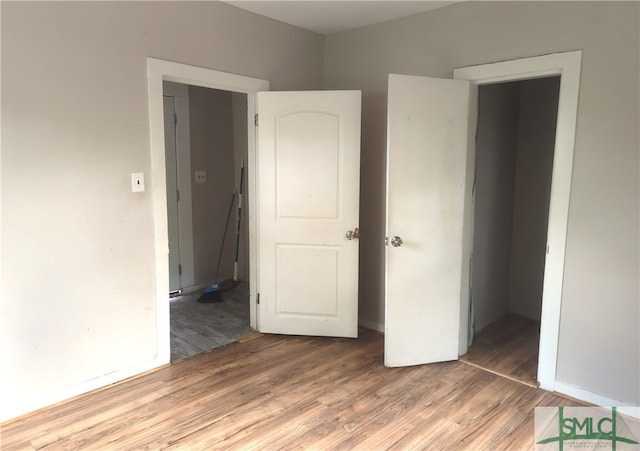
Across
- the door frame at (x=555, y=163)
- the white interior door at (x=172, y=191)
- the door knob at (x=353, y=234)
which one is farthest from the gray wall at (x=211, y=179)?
the door frame at (x=555, y=163)

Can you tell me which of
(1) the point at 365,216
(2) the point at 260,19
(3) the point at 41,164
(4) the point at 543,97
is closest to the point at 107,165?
(3) the point at 41,164

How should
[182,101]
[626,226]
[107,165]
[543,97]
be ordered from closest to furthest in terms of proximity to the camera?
[626,226], [107,165], [543,97], [182,101]

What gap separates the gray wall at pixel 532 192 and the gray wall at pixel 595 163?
120 centimetres

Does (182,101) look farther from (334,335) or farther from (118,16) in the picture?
(334,335)

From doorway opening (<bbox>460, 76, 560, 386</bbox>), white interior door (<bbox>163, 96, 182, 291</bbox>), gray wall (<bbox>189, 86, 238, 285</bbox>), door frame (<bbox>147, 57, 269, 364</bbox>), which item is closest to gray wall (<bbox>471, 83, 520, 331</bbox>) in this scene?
doorway opening (<bbox>460, 76, 560, 386</bbox>)

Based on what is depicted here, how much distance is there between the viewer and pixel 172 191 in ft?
15.0

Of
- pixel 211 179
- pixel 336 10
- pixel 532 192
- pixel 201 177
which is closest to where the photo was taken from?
pixel 336 10

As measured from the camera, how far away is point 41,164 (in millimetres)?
2410

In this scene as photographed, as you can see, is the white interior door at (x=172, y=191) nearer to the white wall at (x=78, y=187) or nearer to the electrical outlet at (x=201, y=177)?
the electrical outlet at (x=201, y=177)

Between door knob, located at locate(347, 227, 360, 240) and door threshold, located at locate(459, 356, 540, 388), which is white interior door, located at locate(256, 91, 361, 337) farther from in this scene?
door threshold, located at locate(459, 356, 540, 388)

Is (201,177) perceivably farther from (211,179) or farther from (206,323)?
(206,323)

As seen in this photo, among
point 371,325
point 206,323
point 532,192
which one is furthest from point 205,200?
point 532,192

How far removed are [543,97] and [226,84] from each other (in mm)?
2604

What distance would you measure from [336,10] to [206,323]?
8.73 ft
